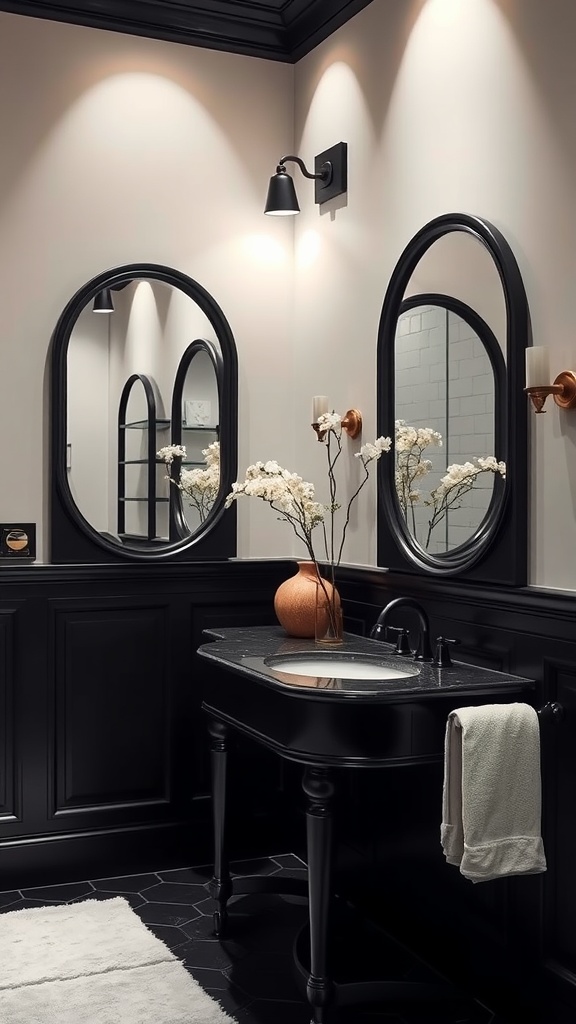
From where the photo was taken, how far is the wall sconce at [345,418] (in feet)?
11.2

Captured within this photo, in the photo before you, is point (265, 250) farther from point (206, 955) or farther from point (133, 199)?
point (206, 955)

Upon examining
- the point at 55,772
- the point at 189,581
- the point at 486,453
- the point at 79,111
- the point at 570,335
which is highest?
the point at 79,111

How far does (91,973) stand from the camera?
9.30 feet

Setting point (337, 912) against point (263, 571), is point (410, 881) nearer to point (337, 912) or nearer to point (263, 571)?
point (337, 912)

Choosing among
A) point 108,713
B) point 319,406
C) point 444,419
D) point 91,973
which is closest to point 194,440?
point 319,406

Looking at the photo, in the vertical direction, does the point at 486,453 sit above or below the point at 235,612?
above

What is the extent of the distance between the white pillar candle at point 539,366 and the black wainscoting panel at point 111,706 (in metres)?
1.74

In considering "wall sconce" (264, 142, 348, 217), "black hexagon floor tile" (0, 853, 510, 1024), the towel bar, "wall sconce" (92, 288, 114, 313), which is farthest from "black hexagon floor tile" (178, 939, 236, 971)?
"wall sconce" (264, 142, 348, 217)

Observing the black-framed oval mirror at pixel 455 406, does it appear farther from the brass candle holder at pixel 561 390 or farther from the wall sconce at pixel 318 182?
the wall sconce at pixel 318 182

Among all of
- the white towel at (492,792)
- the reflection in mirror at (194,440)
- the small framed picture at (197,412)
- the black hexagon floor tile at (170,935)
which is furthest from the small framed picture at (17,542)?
A: the white towel at (492,792)

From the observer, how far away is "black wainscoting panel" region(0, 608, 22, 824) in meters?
3.44

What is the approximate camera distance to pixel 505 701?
8.20 ft

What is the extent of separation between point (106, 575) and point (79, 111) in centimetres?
159

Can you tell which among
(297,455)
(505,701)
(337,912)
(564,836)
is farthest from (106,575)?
(564,836)
